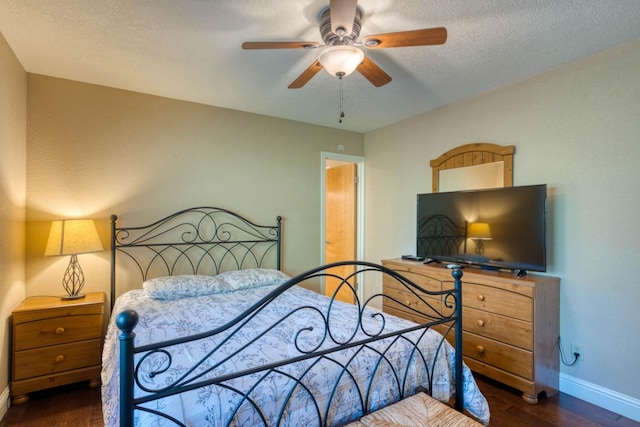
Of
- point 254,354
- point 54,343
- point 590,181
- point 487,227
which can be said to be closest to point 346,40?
point 254,354

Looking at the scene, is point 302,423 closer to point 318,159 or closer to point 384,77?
point 384,77

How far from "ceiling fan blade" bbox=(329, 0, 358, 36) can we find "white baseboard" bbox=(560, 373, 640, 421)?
2929 mm

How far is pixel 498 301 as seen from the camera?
98.0 inches

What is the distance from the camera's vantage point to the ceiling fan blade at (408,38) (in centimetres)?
165

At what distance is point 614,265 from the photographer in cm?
227

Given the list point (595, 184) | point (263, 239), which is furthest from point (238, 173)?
point (595, 184)

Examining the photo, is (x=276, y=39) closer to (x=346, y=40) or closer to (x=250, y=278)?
(x=346, y=40)

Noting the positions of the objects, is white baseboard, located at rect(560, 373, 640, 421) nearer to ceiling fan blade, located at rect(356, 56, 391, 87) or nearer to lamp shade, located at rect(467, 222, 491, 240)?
lamp shade, located at rect(467, 222, 491, 240)

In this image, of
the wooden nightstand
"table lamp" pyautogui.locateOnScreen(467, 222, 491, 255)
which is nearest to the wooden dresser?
"table lamp" pyautogui.locateOnScreen(467, 222, 491, 255)

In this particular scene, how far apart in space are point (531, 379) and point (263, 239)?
2725 millimetres

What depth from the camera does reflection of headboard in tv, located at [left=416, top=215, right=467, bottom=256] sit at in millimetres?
3027

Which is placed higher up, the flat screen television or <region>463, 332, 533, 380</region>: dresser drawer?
the flat screen television

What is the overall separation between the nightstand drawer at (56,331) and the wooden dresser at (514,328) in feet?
9.74

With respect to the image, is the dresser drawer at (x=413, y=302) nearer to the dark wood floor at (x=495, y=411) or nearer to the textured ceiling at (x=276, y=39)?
the dark wood floor at (x=495, y=411)
